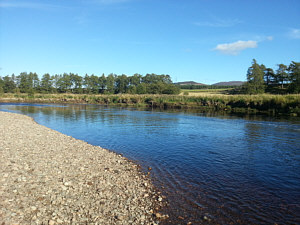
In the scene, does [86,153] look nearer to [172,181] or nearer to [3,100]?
[172,181]

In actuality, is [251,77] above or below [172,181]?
above

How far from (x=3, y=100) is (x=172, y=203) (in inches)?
3867

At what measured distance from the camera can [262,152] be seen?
14117 mm

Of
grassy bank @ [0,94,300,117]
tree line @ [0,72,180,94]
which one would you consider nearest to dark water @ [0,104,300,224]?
grassy bank @ [0,94,300,117]

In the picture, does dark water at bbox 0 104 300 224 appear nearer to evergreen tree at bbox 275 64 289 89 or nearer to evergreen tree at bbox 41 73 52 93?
evergreen tree at bbox 275 64 289 89

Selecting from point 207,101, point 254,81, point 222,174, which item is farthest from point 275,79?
point 222,174

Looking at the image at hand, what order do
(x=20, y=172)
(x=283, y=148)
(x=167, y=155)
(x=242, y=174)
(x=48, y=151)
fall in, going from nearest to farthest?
(x=20, y=172) → (x=242, y=174) → (x=48, y=151) → (x=167, y=155) → (x=283, y=148)

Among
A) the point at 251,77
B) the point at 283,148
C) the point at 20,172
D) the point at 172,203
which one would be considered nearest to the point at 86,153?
the point at 20,172

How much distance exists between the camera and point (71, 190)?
726cm

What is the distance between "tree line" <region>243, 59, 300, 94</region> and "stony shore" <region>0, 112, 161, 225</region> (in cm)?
7513

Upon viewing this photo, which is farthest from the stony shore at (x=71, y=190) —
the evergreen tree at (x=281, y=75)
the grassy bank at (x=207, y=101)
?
the evergreen tree at (x=281, y=75)

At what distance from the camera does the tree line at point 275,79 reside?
73.9 meters

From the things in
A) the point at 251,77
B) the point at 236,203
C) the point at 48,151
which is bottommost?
the point at 236,203

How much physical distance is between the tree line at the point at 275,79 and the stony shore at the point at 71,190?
75132 mm
